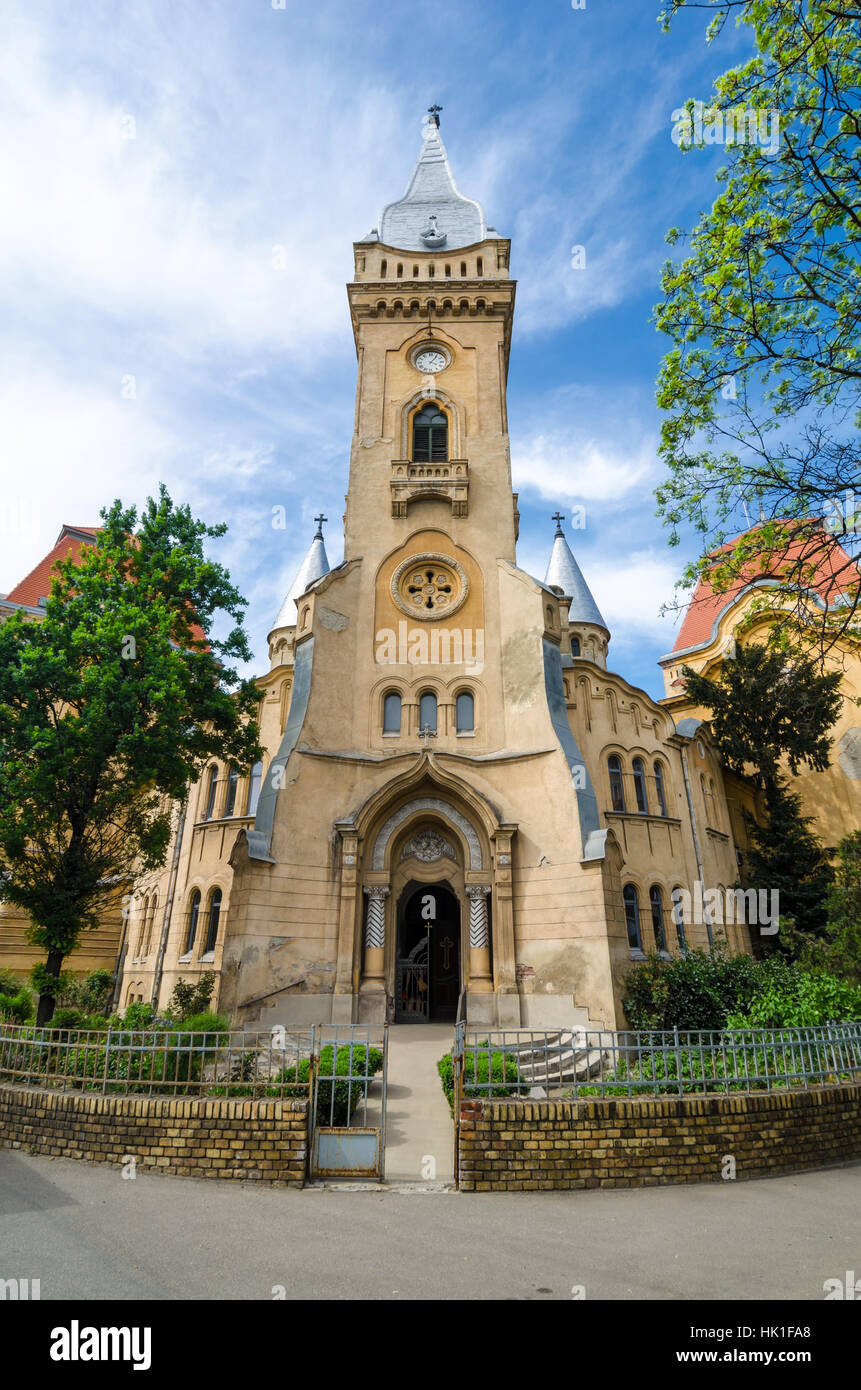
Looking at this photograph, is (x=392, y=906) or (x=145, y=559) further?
(x=392, y=906)

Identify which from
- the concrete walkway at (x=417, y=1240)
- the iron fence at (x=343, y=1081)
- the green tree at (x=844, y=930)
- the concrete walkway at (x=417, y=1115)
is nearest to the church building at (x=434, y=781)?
the concrete walkway at (x=417, y=1115)

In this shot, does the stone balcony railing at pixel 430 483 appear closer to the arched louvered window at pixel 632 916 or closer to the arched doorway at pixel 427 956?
the arched doorway at pixel 427 956

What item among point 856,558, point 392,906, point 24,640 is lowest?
point 392,906

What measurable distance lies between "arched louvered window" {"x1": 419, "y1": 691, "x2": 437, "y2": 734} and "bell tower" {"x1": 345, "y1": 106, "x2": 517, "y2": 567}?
4.79m

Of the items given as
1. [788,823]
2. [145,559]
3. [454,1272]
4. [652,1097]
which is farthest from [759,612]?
[788,823]

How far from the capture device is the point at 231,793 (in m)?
23.8

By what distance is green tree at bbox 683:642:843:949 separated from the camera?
25.7m

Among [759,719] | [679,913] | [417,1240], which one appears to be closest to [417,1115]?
[417,1240]

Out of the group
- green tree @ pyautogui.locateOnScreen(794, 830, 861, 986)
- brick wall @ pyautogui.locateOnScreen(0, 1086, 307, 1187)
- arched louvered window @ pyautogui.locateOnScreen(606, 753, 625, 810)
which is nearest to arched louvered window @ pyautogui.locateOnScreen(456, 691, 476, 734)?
arched louvered window @ pyautogui.locateOnScreen(606, 753, 625, 810)

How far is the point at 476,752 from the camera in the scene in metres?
20.7

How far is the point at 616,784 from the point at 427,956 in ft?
28.2
